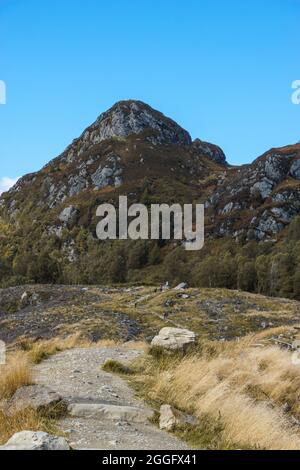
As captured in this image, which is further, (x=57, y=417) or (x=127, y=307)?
(x=127, y=307)

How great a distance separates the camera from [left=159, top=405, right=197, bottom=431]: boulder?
849 centimetres

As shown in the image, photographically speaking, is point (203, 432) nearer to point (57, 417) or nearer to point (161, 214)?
point (57, 417)

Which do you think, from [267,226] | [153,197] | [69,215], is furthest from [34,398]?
[69,215]

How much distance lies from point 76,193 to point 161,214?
47732mm

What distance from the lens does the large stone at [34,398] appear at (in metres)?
8.41

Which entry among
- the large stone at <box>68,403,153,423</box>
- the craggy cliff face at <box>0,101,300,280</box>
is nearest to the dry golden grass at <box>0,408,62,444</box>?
the large stone at <box>68,403,153,423</box>

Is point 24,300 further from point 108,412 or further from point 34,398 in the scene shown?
point 108,412

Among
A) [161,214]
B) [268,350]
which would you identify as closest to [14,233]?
[161,214]

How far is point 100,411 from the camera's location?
28.9ft

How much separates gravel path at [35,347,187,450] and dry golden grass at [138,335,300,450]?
3.00ft

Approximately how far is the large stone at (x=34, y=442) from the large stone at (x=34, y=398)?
2.03 m

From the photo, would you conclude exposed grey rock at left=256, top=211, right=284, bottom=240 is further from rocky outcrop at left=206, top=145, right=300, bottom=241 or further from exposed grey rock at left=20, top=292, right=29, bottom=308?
exposed grey rock at left=20, top=292, right=29, bottom=308
